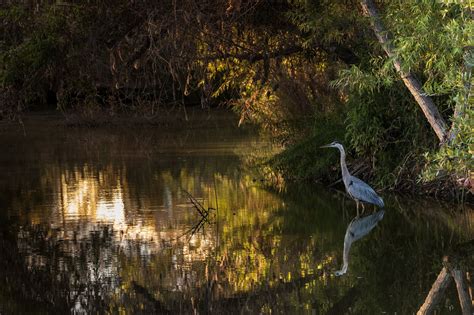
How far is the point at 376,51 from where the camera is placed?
14398mm

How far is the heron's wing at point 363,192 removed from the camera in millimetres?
14156

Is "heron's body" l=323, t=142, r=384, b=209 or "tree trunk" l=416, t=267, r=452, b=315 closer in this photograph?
"tree trunk" l=416, t=267, r=452, b=315

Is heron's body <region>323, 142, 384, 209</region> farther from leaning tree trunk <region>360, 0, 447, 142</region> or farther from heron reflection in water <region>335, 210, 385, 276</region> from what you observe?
leaning tree trunk <region>360, 0, 447, 142</region>

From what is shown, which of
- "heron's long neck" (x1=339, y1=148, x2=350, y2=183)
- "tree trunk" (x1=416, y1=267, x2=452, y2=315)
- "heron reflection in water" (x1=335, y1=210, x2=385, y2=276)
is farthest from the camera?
"heron's long neck" (x1=339, y1=148, x2=350, y2=183)

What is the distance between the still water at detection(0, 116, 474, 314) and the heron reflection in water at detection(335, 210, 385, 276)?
2cm

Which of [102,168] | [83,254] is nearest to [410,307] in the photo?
[83,254]

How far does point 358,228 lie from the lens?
522 inches

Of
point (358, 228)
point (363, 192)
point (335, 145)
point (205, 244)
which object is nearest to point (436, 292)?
point (205, 244)

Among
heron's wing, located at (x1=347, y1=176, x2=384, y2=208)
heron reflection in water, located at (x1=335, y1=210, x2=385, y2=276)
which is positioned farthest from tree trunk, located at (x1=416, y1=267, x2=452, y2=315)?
heron's wing, located at (x1=347, y1=176, x2=384, y2=208)

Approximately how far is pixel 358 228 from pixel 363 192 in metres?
1.15

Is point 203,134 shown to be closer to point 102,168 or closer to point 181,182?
point 102,168

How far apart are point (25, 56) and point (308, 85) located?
5.59 m

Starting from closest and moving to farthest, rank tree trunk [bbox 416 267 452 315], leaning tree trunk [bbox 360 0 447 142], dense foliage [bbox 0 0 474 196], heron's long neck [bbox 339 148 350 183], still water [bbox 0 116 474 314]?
tree trunk [bbox 416 267 452 315] → still water [bbox 0 116 474 314] → leaning tree trunk [bbox 360 0 447 142] → dense foliage [bbox 0 0 474 196] → heron's long neck [bbox 339 148 350 183]

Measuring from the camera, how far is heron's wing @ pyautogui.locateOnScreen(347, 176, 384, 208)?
46.4 feet
